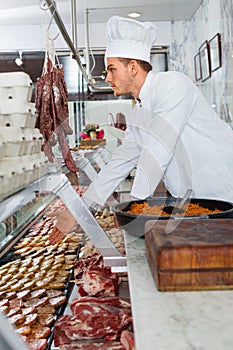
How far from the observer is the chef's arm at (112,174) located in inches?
87.9

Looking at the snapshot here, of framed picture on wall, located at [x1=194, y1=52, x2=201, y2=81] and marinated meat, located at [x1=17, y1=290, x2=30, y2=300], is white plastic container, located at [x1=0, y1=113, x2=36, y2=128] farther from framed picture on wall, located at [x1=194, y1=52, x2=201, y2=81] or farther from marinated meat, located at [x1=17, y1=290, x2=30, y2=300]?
framed picture on wall, located at [x1=194, y1=52, x2=201, y2=81]

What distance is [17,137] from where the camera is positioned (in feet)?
3.16

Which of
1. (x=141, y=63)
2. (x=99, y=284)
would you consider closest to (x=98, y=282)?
(x=99, y=284)

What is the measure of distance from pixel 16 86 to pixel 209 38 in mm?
4490

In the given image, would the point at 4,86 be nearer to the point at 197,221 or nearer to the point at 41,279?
the point at 197,221

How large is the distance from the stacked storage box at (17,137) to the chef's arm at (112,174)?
1.05m

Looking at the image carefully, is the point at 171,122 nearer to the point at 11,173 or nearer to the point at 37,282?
the point at 37,282

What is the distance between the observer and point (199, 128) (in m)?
2.19

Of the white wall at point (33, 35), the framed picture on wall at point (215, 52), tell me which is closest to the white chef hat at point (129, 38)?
the framed picture on wall at point (215, 52)

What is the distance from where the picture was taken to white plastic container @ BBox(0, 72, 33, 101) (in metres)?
1.06

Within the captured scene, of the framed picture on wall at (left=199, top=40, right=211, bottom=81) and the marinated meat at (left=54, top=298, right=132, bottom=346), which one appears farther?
the framed picture on wall at (left=199, top=40, right=211, bottom=81)

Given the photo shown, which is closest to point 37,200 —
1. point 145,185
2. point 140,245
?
point 140,245

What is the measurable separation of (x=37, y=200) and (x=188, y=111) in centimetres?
109

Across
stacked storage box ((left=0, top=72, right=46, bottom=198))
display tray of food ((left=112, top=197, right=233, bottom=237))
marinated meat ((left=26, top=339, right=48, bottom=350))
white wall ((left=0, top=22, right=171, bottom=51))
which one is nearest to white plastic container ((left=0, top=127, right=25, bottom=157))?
stacked storage box ((left=0, top=72, right=46, bottom=198))
